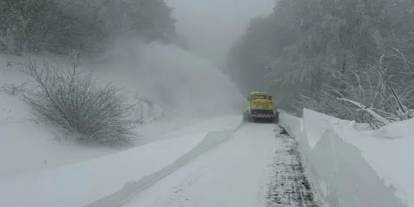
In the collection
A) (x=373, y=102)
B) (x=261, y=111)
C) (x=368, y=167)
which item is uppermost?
(x=373, y=102)

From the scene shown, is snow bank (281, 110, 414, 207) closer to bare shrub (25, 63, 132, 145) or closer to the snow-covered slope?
the snow-covered slope

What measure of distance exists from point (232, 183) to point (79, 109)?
6.68m

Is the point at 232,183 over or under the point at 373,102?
under

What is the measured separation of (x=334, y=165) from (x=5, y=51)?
1803 cm

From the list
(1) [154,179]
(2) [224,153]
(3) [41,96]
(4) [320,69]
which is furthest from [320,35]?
(1) [154,179]

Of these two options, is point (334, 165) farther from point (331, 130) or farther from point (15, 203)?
point (15, 203)

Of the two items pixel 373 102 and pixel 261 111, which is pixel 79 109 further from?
pixel 261 111

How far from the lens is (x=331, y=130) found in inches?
333

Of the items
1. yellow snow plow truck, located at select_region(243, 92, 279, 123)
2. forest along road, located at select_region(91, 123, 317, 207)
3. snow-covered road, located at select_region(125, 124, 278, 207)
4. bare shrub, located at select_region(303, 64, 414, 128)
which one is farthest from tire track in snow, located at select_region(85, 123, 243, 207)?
yellow snow plow truck, located at select_region(243, 92, 279, 123)

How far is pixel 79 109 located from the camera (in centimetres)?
1455

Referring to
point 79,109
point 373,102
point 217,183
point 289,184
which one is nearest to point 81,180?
point 217,183

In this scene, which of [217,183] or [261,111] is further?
[261,111]

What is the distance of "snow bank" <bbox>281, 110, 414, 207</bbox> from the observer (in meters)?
4.12

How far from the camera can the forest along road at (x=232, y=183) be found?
8305 millimetres
